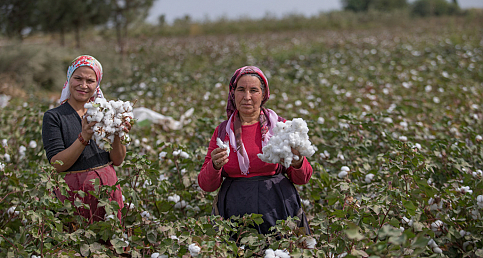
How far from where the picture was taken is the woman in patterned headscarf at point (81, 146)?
5.44ft

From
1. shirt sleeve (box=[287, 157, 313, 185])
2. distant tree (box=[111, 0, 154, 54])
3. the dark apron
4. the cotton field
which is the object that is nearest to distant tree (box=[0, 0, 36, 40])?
distant tree (box=[111, 0, 154, 54])

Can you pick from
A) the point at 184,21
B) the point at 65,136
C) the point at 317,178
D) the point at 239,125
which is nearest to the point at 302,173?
the point at 239,125

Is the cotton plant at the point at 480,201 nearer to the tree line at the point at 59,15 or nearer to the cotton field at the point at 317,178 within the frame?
the cotton field at the point at 317,178

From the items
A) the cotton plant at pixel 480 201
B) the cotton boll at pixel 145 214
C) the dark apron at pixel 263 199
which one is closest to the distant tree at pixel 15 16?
the cotton boll at pixel 145 214

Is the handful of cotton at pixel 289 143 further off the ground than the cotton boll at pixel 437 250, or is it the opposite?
Answer: the handful of cotton at pixel 289 143

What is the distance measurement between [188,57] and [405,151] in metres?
8.10

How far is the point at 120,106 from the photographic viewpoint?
1.57 metres

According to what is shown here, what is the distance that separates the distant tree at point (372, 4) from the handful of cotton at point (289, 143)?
32955 mm

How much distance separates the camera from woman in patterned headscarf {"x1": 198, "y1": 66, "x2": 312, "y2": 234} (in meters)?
1.57

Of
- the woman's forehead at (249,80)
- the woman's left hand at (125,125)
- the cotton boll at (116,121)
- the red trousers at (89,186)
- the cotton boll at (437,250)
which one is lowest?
the cotton boll at (437,250)

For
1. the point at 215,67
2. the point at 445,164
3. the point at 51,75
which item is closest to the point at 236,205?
the point at 445,164

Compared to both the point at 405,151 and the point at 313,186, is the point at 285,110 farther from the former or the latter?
the point at 405,151

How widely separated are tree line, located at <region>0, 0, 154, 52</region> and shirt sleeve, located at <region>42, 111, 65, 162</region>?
9.73 metres

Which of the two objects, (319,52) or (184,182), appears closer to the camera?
(184,182)
